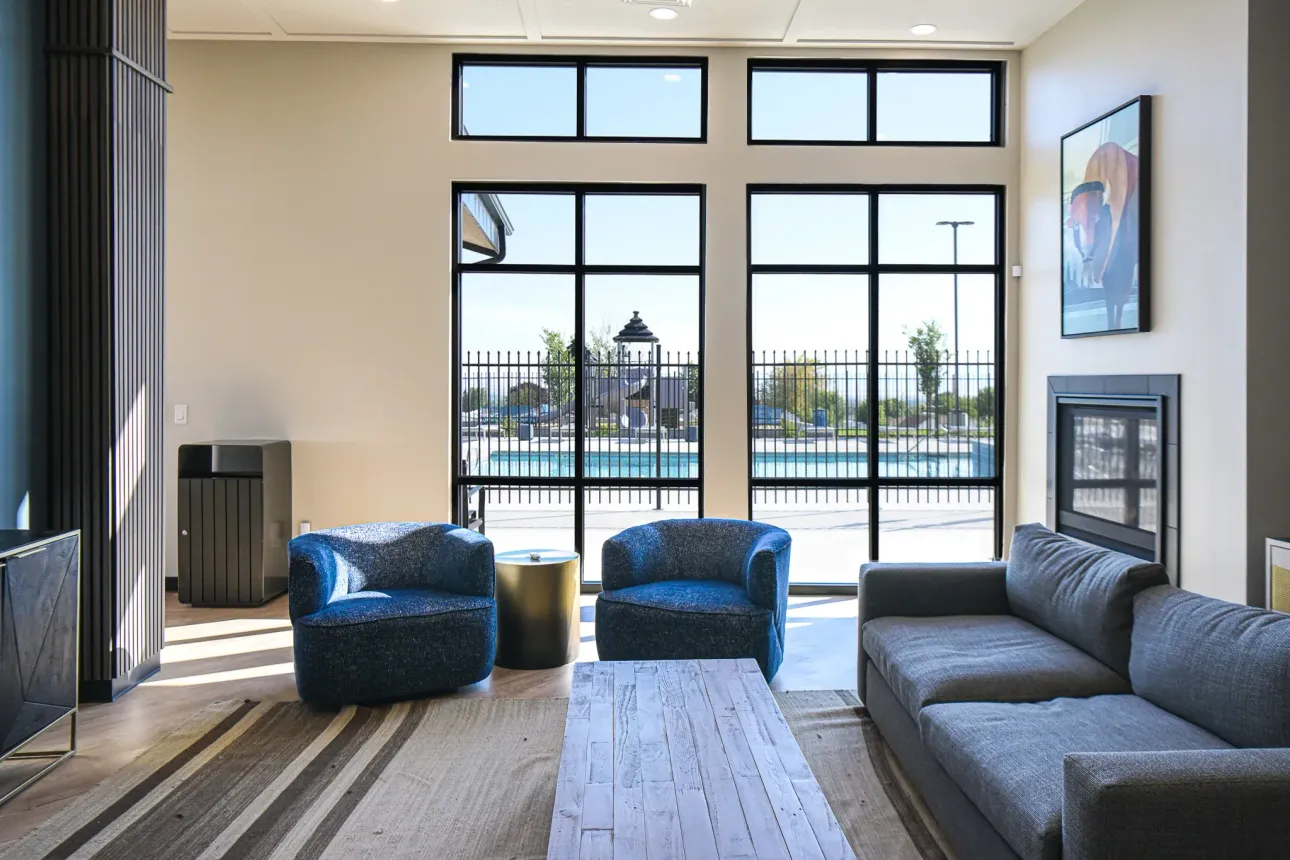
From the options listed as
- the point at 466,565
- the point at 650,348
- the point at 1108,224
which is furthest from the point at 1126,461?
the point at 466,565

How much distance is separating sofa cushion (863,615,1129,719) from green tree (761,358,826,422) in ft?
7.95

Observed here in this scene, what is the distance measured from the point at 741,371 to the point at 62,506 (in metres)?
3.81

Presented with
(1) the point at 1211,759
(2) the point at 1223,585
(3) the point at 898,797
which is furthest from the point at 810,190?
(1) the point at 1211,759

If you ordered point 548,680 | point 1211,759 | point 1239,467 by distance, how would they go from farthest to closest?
1. point 548,680
2. point 1239,467
3. point 1211,759

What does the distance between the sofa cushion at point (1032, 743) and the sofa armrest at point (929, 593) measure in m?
0.92

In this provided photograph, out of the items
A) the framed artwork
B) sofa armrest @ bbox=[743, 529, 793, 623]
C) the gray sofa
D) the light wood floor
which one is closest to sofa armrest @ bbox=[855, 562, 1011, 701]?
the gray sofa

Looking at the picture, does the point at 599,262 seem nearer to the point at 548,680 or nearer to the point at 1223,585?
the point at 548,680

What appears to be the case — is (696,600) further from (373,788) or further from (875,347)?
(875,347)

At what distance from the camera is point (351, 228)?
5.64 m

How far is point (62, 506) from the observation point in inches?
149

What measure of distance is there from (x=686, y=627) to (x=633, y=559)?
55cm

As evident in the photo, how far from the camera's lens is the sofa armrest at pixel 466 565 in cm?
402

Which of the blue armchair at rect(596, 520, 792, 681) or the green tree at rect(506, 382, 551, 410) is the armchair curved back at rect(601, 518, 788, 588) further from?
the green tree at rect(506, 382, 551, 410)

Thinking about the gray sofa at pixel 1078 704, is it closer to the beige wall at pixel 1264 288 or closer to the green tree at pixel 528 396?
the beige wall at pixel 1264 288
